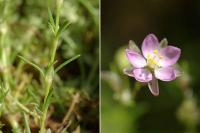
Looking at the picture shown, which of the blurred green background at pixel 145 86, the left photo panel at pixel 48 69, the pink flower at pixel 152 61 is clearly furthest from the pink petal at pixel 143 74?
the blurred green background at pixel 145 86

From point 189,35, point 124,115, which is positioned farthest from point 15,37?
point 189,35

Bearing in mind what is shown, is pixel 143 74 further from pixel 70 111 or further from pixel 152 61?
pixel 70 111

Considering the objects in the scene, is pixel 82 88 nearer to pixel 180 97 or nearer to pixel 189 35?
pixel 180 97

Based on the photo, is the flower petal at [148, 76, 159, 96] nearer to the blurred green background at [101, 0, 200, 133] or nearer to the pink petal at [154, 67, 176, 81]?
the pink petal at [154, 67, 176, 81]

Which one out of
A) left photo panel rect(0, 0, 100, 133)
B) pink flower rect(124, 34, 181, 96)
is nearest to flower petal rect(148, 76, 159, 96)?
pink flower rect(124, 34, 181, 96)

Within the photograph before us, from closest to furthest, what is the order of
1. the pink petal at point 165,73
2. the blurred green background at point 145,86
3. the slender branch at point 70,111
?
the pink petal at point 165,73
the slender branch at point 70,111
the blurred green background at point 145,86

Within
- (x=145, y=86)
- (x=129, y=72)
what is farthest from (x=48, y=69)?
(x=145, y=86)

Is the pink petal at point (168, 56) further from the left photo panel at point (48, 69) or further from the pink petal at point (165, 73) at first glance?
the left photo panel at point (48, 69)
